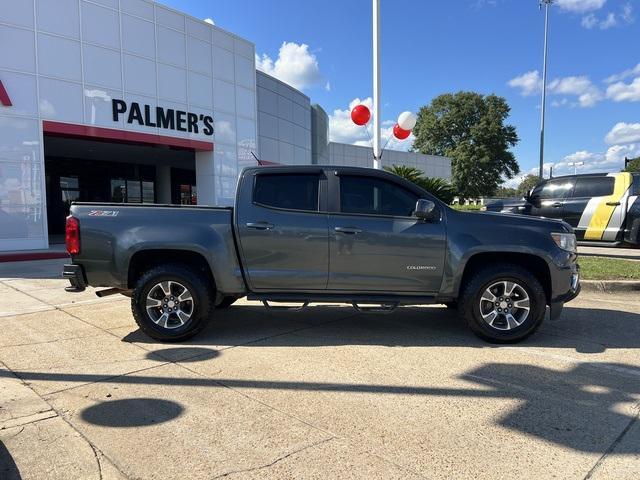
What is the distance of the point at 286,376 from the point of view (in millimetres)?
4297

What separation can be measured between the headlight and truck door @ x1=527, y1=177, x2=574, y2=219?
23.8ft

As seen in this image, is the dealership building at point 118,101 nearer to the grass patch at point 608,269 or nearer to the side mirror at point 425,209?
the side mirror at point 425,209

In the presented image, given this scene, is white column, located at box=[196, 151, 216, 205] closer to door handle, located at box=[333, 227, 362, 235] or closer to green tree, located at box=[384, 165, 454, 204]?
green tree, located at box=[384, 165, 454, 204]

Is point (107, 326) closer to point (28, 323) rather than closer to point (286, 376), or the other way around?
point (28, 323)

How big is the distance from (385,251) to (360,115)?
9.86 m

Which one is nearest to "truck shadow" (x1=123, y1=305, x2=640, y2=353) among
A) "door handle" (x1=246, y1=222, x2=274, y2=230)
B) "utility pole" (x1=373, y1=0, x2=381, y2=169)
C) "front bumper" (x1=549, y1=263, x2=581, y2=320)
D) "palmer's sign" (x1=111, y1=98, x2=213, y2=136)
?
"front bumper" (x1=549, y1=263, x2=581, y2=320)

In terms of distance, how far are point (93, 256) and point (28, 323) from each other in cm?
181

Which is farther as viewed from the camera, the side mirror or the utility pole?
the utility pole

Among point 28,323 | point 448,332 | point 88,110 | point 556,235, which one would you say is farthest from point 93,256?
point 88,110

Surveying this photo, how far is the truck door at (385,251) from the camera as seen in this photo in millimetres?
5195

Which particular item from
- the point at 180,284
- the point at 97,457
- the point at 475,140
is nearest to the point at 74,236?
the point at 180,284

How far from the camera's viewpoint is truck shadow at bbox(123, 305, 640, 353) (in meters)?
5.33

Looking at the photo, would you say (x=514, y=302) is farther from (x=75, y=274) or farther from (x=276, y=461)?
(x=75, y=274)

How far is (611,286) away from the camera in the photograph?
8.10 meters
